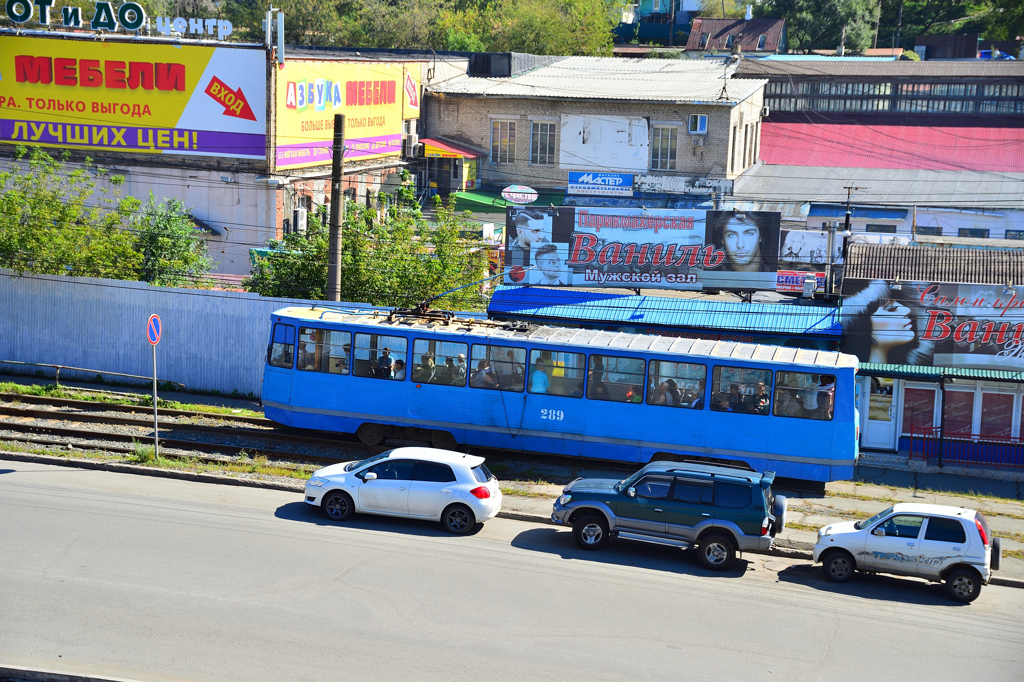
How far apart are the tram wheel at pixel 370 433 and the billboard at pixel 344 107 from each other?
56.7ft

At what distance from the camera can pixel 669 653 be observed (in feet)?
38.0

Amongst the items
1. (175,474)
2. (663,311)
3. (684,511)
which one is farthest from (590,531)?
(663,311)

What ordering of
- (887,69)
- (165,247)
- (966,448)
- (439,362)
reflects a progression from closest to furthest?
(439,362) < (966,448) < (165,247) < (887,69)

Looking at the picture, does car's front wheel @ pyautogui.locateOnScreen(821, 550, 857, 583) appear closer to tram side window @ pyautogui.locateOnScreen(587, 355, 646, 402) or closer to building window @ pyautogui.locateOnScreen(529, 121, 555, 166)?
tram side window @ pyautogui.locateOnScreen(587, 355, 646, 402)

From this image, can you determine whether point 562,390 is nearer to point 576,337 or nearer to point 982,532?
point 576,337

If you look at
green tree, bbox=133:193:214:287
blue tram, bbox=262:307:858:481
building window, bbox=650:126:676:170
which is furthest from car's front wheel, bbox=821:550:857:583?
building window, bbox=650:126:676:170

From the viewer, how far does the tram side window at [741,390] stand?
18812 mm

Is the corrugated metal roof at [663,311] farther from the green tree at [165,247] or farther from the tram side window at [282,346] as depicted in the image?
the green tree at [165,247]

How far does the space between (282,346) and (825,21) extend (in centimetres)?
7575

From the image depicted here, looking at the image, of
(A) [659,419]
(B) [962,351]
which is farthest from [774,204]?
(A) [659,419]

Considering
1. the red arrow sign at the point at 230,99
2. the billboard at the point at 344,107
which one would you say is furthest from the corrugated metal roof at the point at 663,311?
the red arrow sign at the point at 230,99

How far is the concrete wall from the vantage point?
26.5 metres

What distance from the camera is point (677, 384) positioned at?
19203 millimetres

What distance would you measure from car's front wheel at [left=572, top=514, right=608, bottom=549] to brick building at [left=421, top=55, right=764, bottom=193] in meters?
34.5
